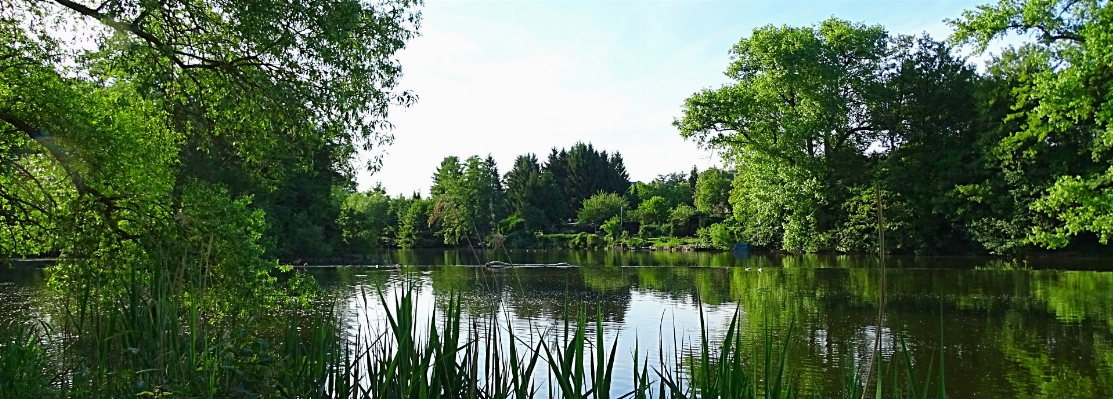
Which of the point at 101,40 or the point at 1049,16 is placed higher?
the point at 1049,16

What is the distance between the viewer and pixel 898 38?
3556 centimetres

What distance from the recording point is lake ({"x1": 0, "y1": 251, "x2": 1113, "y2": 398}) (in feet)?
27.5

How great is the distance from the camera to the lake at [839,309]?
8391mm

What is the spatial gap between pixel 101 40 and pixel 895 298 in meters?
14.5

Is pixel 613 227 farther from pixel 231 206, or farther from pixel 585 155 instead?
pixel 231 206

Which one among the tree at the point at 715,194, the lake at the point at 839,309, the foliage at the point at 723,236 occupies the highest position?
the tree at the point at 715,194

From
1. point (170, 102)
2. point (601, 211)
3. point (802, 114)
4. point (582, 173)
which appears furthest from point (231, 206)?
point (582, 173)

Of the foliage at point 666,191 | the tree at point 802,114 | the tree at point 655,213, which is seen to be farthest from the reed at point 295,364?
the foliage at point 666,191

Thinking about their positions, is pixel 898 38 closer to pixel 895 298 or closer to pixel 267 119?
pixel 895 298

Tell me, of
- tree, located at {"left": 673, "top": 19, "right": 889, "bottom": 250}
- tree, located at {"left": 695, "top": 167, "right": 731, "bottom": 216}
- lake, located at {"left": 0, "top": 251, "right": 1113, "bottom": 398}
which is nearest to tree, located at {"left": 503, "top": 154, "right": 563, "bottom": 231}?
tree, located at {"left": 695, "top": 167, "right": 731, "bottom": 216}

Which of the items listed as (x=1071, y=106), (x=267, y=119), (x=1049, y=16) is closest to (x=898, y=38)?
(x=1049, y=16)

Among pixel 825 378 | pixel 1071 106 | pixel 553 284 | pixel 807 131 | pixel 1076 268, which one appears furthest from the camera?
pixel 807 131

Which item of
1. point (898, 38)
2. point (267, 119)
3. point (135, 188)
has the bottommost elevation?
point (135, 188)

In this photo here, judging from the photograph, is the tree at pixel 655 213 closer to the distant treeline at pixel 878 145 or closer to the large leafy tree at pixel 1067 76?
the distant treeline at pixel 878 145
